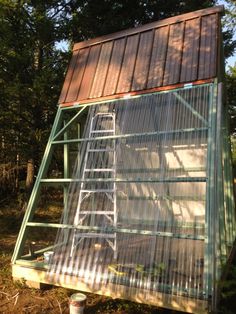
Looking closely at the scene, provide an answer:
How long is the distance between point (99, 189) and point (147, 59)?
6.05 ft

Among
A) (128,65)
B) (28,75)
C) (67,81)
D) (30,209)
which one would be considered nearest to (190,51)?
(128,65)

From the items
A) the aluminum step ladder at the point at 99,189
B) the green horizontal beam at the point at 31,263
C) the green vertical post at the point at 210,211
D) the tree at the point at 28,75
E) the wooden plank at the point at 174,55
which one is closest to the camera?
the green vertical post at the point at 210,211

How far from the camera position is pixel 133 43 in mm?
4371

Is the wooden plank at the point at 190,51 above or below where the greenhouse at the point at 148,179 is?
above

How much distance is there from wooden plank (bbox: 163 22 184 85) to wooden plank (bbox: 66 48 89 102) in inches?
52.2

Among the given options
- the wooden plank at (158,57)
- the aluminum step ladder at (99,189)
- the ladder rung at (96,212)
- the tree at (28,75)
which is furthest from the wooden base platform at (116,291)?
the tree at (28,75)

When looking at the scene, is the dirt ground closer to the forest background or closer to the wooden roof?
the wooden roof

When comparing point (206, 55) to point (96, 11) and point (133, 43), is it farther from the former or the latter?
point (96, 11)

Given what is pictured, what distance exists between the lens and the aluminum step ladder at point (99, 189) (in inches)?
131

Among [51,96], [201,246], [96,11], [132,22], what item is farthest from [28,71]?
[201,246]

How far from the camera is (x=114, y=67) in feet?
14.2

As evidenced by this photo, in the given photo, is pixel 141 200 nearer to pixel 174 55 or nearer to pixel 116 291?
pixel 116 291

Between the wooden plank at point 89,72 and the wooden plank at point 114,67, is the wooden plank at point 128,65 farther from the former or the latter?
the wooden plank at point 89,72

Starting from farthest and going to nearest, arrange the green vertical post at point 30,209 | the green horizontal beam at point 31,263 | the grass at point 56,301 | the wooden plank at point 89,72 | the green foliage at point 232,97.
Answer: the green foliage at point 232,97 → the wooden plank at point 89,72 → the green vertical post at point 30,209 → the green horizontal beam at point 31,263 → the grass at point 56,301
